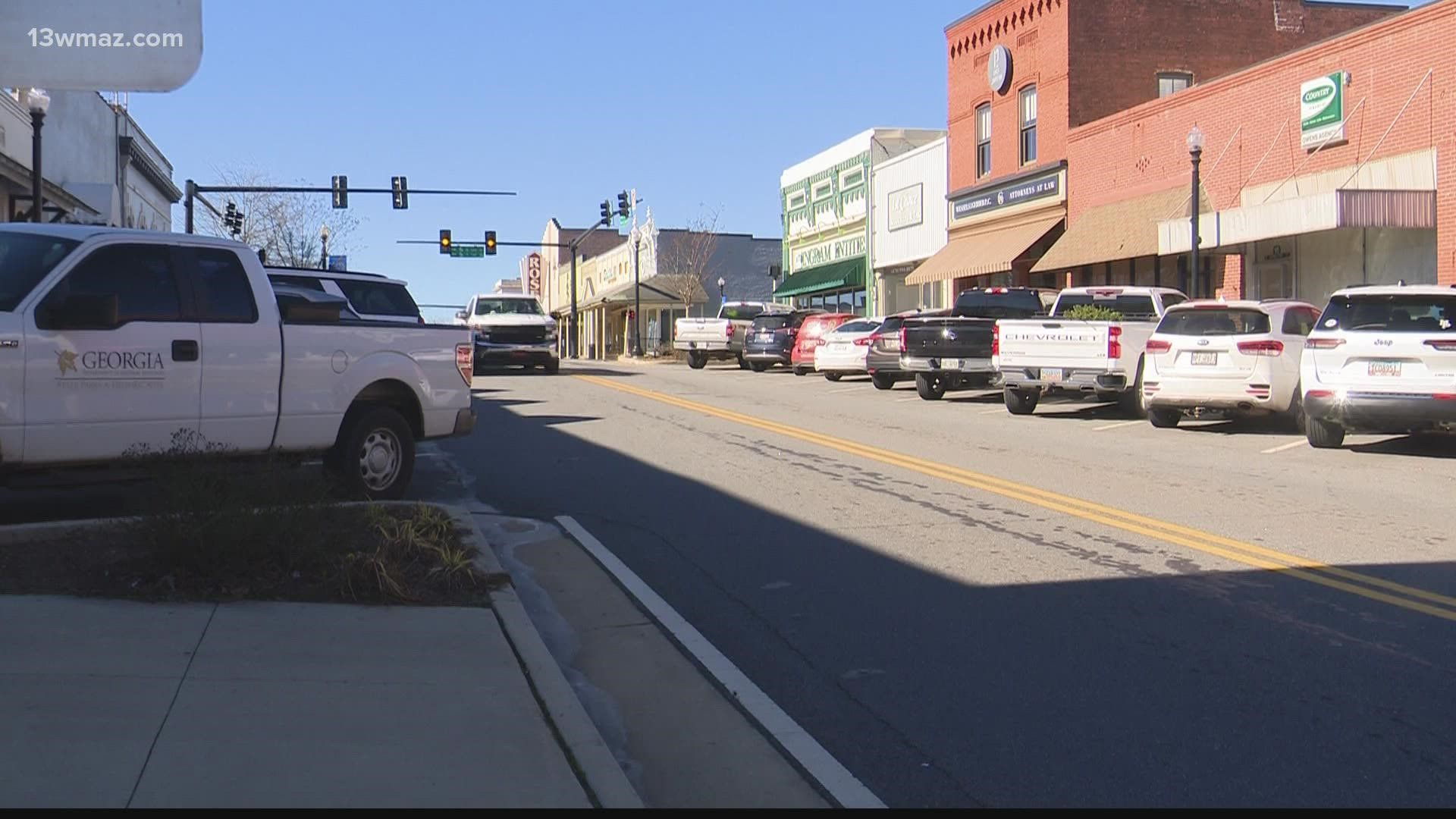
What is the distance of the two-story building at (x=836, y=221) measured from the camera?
46.7m

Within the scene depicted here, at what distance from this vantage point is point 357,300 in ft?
62.1

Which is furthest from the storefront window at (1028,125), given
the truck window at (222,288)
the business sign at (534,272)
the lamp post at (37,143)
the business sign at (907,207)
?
the business sign at (534,272)

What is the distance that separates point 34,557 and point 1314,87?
2405cm

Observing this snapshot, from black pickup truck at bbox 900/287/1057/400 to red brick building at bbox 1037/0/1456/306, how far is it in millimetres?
4845

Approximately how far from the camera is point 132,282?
9133 millimetres

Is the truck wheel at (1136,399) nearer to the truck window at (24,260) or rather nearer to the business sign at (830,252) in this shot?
the truck window at (24,260)

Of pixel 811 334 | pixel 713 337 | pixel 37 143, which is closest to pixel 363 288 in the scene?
pixel 37 143

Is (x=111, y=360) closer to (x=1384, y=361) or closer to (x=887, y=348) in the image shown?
(x=1384, y=361)

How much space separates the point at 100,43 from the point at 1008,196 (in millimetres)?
24772

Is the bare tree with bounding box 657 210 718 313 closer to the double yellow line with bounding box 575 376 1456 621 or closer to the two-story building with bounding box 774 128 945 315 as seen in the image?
the two-story building with bounding box 774 128 945 315

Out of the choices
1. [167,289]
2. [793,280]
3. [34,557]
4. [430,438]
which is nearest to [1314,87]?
[430,438]

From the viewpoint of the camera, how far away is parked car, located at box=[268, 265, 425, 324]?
17891 mm

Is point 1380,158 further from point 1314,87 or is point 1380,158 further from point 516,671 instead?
point 516,671

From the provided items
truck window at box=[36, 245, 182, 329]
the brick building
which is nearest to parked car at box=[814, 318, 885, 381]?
the brick building
